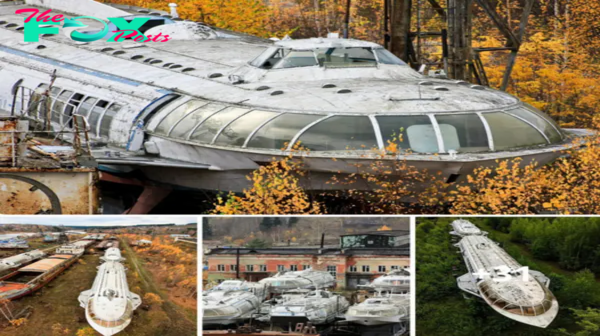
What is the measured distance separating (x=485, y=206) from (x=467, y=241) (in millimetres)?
4555

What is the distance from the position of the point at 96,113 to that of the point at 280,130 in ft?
17.7

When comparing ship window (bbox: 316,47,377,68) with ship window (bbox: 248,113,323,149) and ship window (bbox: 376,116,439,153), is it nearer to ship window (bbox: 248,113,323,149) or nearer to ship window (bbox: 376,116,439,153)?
ship window (bbox: 248,113,323,149)

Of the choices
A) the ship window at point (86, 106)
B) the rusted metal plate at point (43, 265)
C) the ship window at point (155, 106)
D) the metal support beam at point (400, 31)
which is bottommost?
the rusted metal plate at point (43, 265)

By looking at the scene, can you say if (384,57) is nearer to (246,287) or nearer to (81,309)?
(246,287)

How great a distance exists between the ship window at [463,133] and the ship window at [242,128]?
2838mm

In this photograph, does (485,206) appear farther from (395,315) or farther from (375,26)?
(375,26)

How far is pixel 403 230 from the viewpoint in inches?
455

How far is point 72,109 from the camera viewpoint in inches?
843

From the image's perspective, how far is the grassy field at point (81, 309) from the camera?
11492mm

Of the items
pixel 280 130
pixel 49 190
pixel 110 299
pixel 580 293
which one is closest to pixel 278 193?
pixel 280 130

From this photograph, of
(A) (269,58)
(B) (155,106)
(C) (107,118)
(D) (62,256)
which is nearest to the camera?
(D) (62,256)

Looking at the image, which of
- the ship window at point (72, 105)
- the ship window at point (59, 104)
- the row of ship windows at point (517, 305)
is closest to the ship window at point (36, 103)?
the ship window at point (59, 104)

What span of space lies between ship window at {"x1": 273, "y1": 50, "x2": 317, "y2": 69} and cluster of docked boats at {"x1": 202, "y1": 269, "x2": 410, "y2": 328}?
818cm

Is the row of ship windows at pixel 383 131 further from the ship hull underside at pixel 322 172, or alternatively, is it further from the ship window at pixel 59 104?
the ship window at pixel 59 104
